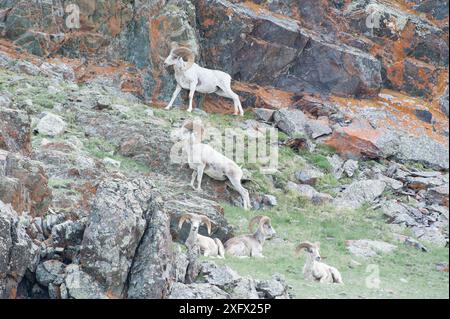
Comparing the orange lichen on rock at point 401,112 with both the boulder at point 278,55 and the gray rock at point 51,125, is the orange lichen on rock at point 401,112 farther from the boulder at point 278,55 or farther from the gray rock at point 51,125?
the gray rock at point 51,125

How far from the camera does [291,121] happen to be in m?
25.5

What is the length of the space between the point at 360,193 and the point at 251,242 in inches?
257

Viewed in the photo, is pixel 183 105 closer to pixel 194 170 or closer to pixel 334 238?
pixel 194 170

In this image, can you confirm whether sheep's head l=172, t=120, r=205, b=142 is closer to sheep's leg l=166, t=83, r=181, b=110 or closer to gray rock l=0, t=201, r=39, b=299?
sheep's leg l=166, t=83, r=181, b=110

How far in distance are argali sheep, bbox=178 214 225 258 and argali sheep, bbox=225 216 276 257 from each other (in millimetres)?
371

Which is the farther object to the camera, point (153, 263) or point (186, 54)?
point (186, 54)

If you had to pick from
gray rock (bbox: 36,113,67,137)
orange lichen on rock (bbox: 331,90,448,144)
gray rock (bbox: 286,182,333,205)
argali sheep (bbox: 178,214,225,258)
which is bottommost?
orange lichen on rock (bbox: 331,90,448,144)

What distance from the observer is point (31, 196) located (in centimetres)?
1298

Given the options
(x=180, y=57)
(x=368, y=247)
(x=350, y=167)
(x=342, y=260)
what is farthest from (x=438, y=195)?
(x=180, y=57)

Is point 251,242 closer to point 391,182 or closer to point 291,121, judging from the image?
point 391,182

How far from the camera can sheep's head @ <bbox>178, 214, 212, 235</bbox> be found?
570 inches

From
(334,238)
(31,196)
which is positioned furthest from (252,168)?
(31,196)

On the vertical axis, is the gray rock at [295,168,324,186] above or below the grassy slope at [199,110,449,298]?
below

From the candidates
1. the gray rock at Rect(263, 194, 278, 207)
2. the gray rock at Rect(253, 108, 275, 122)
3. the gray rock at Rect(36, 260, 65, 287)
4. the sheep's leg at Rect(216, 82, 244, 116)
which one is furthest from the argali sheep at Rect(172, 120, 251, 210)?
the gray rock at Rect(36, 260, 65, 287)
